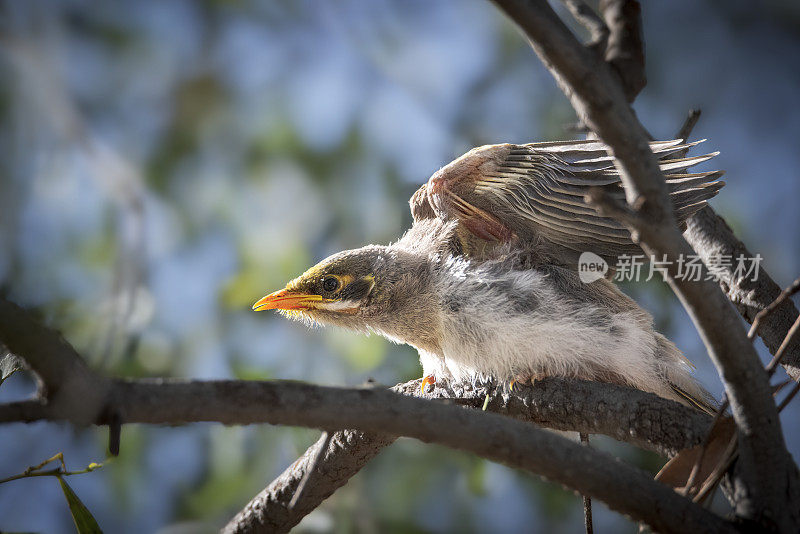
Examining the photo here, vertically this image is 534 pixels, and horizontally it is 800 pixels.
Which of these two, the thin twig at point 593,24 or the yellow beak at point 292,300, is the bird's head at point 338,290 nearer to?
the yellow beak at point 292,300

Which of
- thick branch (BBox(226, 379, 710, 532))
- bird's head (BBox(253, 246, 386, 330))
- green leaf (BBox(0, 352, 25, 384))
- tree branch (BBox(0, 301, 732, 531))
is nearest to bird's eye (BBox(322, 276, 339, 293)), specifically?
bird's head (BBox(253, 246, 386, 330))

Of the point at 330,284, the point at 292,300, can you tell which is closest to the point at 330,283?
the point at 330,284

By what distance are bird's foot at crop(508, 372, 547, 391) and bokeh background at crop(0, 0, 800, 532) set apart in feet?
2.63

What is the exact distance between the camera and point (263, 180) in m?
2.49

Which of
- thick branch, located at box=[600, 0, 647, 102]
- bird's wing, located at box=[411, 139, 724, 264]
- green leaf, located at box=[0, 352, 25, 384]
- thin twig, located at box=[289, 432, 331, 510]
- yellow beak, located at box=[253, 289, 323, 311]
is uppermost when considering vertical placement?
thick branch, located at box=[600, 0, 647, 102]

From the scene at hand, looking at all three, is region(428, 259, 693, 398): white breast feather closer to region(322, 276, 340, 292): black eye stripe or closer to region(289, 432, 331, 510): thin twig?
region(322, 276, 340, 292): black eye stripe

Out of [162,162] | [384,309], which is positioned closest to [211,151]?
[162,162]

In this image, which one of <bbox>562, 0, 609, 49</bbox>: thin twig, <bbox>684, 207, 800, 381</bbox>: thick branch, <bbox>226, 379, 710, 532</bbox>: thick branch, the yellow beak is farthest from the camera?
the yellow beak

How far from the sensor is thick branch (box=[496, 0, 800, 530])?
794mm

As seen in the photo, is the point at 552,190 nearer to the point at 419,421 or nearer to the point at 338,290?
the point at 338,290

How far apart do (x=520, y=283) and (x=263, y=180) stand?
1.25 m

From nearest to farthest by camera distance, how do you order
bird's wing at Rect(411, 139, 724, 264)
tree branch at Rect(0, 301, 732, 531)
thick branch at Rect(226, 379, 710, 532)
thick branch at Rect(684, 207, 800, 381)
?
tree branch at Rect(0, 301, 732, 531) → thick branch at Rect(226, 379, 710, 532) → bird's wing at Rect(411, 139, 724, 264) → thick branch at Rect(684, 207, 800, 381)

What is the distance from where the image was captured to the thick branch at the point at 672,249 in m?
0.79

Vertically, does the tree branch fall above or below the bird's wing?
below
